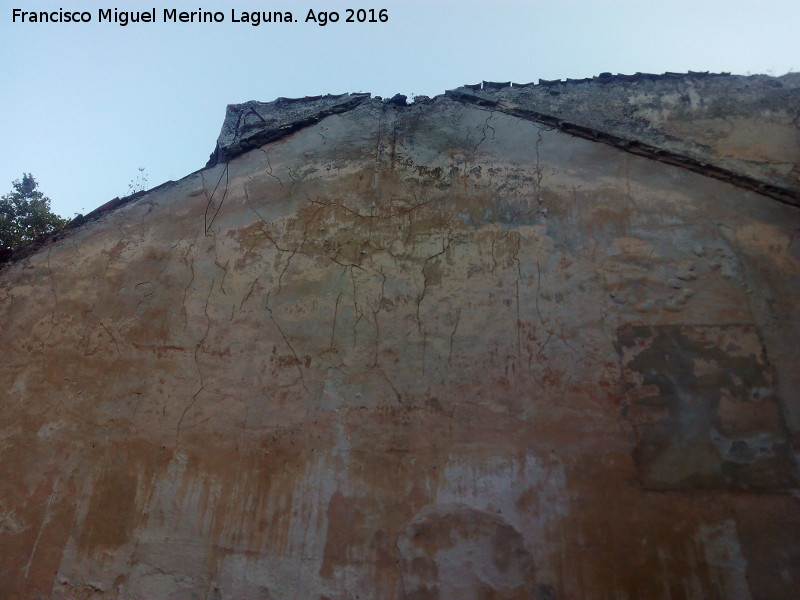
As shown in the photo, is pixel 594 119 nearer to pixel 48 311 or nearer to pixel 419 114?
pixel 419 114

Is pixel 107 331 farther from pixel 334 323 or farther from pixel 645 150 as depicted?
pixel 645 150

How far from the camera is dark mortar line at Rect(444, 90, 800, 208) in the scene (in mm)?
4849

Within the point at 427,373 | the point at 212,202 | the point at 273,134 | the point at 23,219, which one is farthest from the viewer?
the point at 23,219

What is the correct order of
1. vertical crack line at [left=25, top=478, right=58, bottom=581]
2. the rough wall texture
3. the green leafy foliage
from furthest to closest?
1. the green leafy foliage
2. vertical crack line at [left=25, top=478, right=58, bottom=581]
3. the rough wall texture

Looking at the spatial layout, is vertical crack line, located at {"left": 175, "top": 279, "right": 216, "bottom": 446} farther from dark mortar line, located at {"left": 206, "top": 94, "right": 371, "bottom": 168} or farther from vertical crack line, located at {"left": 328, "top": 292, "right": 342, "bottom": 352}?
dark mortar line, located at {"left": 206, "top": 94, "right": 371, "bottom": 168}

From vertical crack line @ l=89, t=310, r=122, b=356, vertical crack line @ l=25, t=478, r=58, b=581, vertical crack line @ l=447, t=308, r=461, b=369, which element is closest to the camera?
vertical crack line @ l=25, t=478, r=58, b=581

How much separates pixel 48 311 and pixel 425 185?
3856 mm

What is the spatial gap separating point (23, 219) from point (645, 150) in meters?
11.5

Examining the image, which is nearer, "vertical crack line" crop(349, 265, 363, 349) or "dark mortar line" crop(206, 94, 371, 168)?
"vertical crack line" crop(349, 265, 363, 349)

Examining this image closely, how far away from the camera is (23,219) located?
1105 centimetres

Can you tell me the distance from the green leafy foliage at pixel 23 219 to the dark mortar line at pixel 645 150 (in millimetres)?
8720

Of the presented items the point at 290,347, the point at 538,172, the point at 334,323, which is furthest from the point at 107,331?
the point at 538,172

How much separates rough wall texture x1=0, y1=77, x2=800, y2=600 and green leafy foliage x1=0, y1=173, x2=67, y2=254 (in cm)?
615

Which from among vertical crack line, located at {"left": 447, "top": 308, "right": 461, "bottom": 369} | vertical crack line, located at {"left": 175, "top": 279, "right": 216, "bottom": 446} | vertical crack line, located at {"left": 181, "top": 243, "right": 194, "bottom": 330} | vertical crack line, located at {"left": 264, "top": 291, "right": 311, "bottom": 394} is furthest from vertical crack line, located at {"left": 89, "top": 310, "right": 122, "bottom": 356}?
vertical crack line, located at {"left": 447, "top": 308, "right": 461, "bottom": 369}
